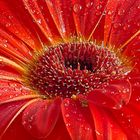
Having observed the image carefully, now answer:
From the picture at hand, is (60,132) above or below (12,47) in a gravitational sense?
below

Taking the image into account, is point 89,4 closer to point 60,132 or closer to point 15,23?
point 15,23

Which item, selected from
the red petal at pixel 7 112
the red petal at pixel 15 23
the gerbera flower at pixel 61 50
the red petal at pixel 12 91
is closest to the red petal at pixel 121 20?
the gerbera flower at pixel 61 50

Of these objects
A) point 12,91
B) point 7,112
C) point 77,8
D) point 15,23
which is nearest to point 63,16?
point 77,8

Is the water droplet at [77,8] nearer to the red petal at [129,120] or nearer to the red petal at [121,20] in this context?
the red petal at [121,20]

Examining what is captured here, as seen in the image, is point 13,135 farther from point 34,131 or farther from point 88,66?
point 88,66

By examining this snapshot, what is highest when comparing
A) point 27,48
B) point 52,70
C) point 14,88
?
point 27,48

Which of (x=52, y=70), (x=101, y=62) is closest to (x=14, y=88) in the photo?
(x=52, y=70)
